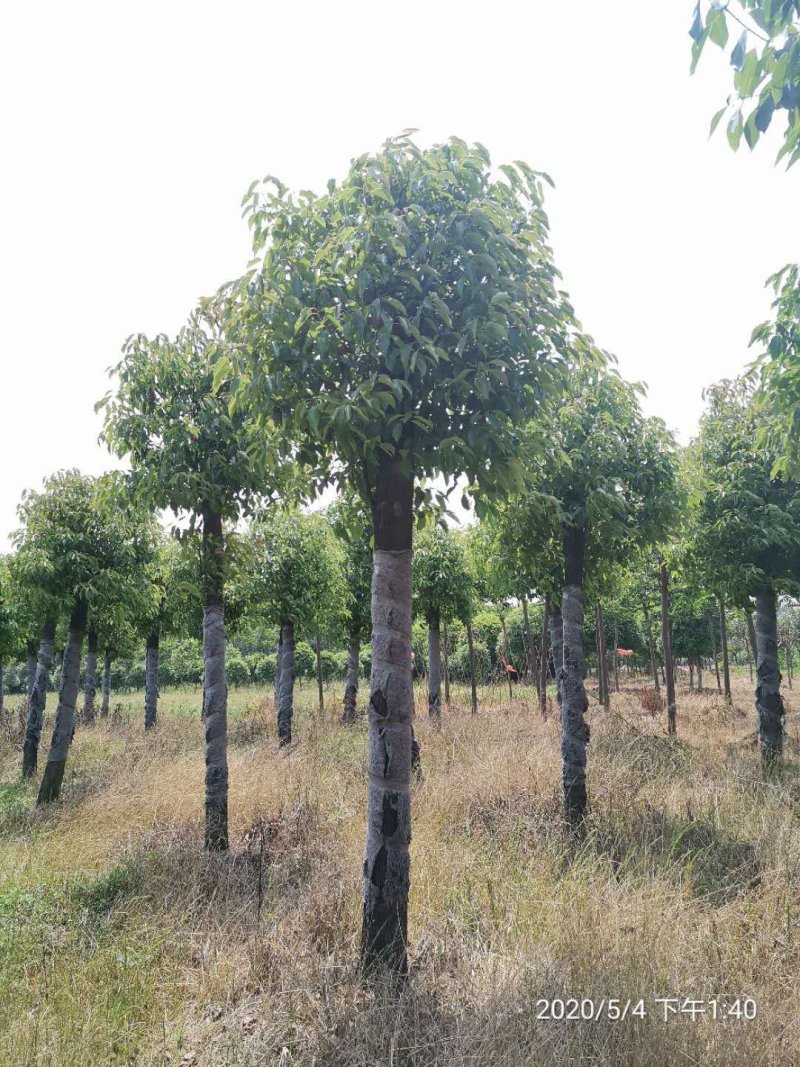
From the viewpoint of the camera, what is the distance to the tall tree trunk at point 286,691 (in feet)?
46.8

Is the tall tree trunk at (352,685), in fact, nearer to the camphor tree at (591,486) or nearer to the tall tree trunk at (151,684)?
the tall tree trunk at (151,684)

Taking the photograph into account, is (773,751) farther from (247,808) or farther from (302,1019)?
(302,1019)

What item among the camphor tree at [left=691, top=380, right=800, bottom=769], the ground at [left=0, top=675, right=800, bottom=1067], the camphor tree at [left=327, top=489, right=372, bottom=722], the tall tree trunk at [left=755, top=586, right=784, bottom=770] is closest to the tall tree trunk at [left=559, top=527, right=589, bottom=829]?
the ground at [left=0, top=675, right=800, bottom=1067]

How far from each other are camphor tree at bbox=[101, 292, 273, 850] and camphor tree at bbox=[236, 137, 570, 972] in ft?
8.58

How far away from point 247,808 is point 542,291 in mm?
6974

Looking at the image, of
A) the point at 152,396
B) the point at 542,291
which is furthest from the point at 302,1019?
the point at 152,396

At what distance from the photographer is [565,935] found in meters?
4.18

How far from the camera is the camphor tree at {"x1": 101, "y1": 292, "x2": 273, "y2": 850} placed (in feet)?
22.1

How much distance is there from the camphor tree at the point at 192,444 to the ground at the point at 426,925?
145 cm

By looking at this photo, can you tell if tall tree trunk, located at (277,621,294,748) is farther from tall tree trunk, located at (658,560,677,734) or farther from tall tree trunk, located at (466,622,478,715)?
tall tree trunk, located at (658,560,677,734)

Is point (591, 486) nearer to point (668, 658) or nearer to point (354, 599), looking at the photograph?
point (668, 658)

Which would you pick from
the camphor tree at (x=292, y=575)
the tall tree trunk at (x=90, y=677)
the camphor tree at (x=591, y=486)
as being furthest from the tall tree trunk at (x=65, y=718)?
the tall tree trunk at (x=90, y=677)

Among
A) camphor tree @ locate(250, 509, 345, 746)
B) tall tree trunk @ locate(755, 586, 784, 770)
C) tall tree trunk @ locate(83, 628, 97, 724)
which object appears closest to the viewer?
tall tree trunk @ locate(755, 586, 784, 770)

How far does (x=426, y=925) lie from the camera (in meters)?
4.54
